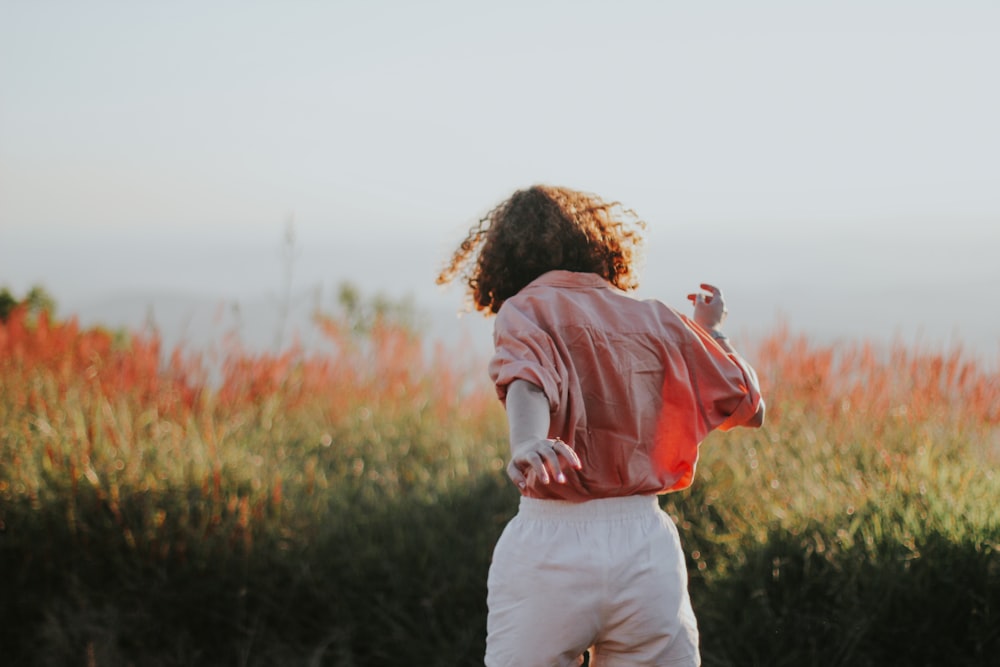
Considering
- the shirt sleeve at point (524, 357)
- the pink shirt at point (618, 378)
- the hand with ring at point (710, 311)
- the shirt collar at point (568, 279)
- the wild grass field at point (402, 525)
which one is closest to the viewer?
the shirt sleeve at point (524, 357)

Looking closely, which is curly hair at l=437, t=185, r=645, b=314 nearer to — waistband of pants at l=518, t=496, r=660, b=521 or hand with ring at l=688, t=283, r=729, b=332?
hand with ring at l=688, t=283, r=729, b=332

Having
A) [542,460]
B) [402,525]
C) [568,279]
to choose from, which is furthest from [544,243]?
[402,525]

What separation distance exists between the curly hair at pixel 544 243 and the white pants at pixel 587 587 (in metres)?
0.57

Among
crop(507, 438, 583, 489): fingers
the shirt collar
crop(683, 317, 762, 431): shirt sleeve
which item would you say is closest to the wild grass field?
crop(683, 317, 762, 431): shirt sleeve

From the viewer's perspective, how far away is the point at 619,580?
2373 millimetres

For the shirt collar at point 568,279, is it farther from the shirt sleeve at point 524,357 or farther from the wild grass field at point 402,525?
the wild grass field at point 402,525

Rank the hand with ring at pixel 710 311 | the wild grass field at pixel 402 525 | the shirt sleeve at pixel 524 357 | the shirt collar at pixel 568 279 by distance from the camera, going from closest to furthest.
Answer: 1. the shirt sleeve at pixel 524 357
2. the shirt collar at pixel 568 279
3. the hand with ring at pixel 710 311
4. the wild grass field at pixel 402 525

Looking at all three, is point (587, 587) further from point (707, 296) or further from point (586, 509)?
point (707, 296)

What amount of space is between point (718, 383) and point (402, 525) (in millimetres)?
2446

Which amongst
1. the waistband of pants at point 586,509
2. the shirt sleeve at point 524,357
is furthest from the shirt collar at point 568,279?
the waistband of pants at point 586,509

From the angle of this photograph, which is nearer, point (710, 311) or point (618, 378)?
point (618, 378)

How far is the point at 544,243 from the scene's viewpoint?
2.58m

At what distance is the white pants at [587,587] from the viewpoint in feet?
7.73

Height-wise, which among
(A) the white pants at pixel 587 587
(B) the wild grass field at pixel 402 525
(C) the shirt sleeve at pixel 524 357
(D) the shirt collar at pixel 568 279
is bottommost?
(B) the wild grass field at pixel 402 525
